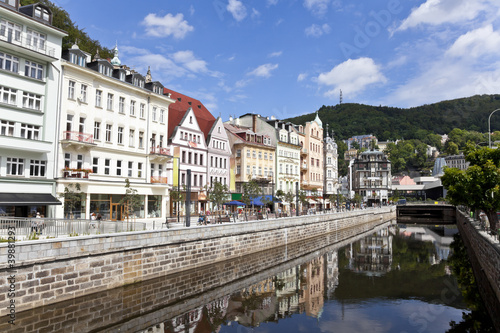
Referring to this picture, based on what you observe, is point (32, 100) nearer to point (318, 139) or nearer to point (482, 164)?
point (482, 164)

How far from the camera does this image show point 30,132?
3142 centimetres

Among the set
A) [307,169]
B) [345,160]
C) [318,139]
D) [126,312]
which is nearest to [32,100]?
[126,312]

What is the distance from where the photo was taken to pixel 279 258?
3344cm

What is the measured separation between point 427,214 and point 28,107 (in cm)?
10882

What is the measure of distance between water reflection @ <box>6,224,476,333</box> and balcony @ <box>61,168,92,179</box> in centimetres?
1523

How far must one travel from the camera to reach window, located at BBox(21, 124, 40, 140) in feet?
101

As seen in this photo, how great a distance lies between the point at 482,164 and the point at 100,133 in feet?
114

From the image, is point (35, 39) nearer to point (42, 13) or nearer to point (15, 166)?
point (42, 13)

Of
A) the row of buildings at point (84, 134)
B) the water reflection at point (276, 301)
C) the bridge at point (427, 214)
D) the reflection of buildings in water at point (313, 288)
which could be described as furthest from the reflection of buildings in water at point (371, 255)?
the bridge at point (427, 214)

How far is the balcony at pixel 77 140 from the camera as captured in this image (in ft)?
110

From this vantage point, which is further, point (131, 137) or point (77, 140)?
point (131, 137)

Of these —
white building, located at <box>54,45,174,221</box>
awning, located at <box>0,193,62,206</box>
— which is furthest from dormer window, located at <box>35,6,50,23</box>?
awning, located at <box>0,193,62,206</box>

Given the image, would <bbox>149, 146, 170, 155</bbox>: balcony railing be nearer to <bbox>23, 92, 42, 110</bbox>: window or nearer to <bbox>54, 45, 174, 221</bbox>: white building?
<bbox>54, 45, 174, 221</bbox>: white building

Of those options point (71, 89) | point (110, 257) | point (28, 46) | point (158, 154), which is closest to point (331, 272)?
point (110, 257)
